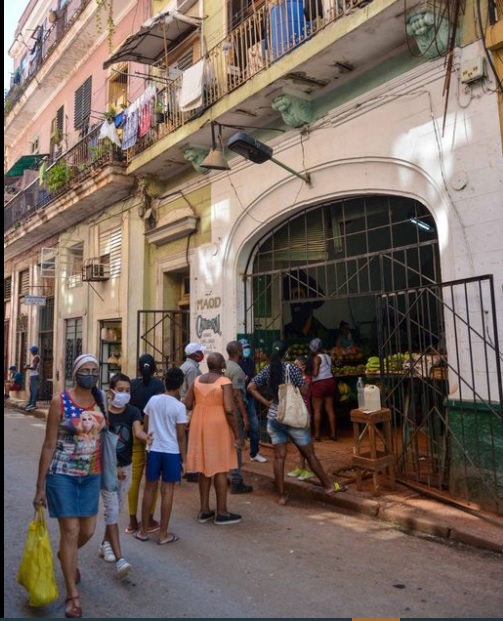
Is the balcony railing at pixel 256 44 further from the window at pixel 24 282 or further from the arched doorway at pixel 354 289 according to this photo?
the window at pixel 24 282

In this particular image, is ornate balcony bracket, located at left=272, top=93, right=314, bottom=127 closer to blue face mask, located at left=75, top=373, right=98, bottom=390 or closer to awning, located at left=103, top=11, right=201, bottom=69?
awning, located at left=103, top=11, right=201, bottom=69

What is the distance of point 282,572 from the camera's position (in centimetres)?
404

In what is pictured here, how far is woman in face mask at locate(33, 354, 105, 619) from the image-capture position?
346 centimetres

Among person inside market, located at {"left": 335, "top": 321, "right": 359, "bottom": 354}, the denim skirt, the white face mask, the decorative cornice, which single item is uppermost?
the decorative cornice

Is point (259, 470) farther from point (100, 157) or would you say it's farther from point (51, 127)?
point (51, 127)

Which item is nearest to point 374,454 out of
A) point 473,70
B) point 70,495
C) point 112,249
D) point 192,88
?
point 70,495

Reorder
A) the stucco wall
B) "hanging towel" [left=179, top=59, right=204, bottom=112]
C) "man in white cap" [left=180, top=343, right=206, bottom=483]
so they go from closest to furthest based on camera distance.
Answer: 1. the stucco wall
2. "man in white cap" [left=180, top=343, right=206, bottom=483]
3. "hanging towel" [left=179, top=59, right=204, bottom=112]

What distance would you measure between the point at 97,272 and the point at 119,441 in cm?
936

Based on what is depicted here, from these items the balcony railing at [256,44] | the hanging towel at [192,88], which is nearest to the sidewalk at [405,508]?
the balcony railing at [256,44]

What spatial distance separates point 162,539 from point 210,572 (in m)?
0.76

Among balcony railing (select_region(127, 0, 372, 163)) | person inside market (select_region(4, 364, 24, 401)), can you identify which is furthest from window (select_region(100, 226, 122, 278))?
person inside market (select_region(4, 364, 24, 401))

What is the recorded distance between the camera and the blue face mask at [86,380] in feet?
11.8

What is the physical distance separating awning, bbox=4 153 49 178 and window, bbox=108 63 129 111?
4252mm

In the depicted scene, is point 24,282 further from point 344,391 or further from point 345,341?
point 344,391
